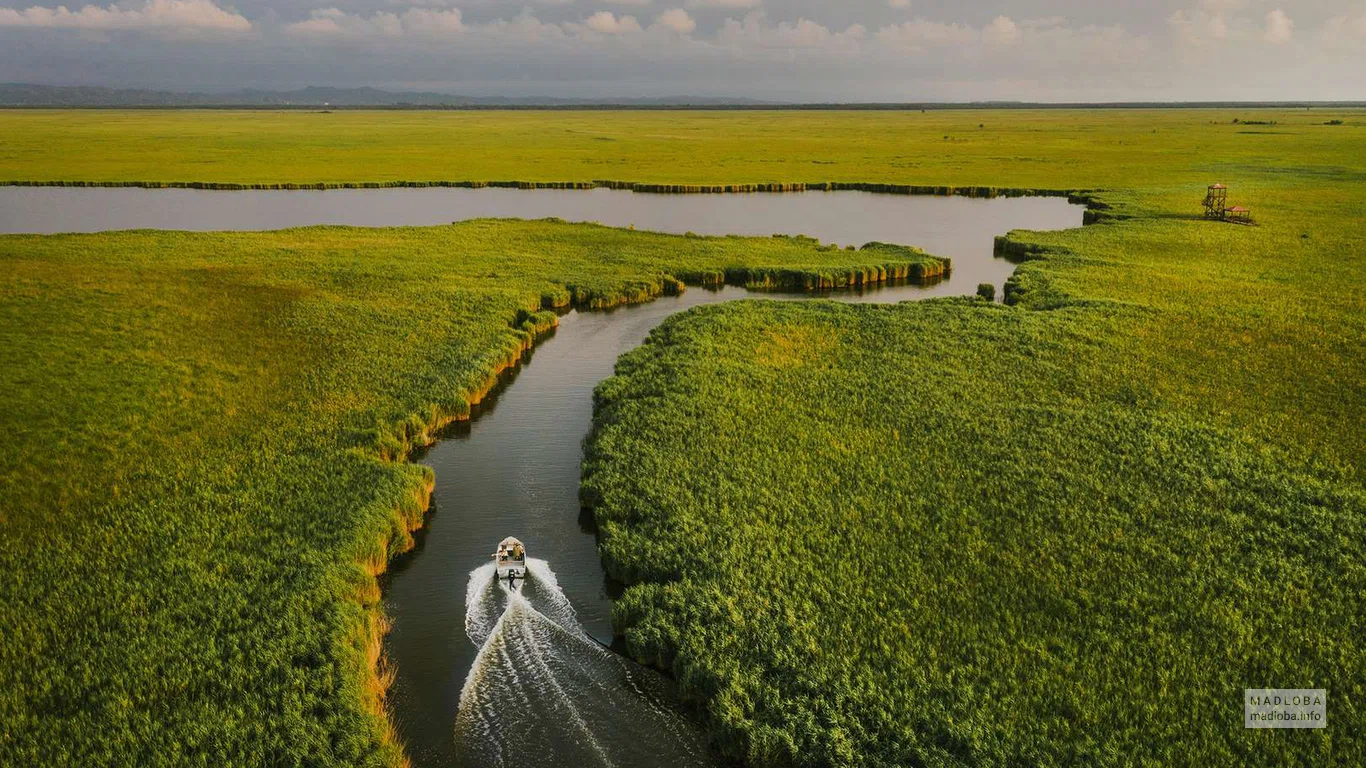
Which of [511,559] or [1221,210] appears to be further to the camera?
[1221,210]

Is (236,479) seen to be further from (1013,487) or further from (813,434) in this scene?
(1013,487)

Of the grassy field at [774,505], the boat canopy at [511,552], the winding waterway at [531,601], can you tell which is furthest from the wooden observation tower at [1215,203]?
the boat canopy at [511,552]

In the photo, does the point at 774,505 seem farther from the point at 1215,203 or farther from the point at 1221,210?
the point at 1215,203

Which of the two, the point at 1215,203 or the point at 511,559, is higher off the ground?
the point at 1215,203

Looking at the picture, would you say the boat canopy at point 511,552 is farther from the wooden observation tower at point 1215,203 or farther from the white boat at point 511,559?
the wooden observation tower at point 1215,203

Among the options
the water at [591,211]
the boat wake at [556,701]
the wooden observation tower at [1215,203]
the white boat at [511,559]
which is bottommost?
the boat wake at [556,701]

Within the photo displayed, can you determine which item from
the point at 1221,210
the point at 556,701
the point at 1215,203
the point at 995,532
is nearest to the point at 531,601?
the point at 556,701
